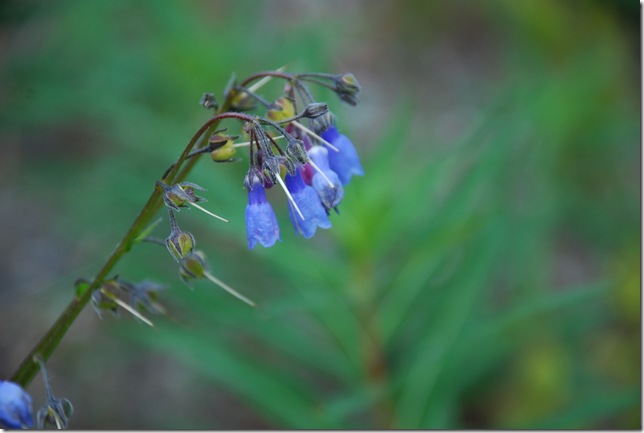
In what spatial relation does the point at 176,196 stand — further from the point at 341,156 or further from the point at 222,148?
the point at 341,156

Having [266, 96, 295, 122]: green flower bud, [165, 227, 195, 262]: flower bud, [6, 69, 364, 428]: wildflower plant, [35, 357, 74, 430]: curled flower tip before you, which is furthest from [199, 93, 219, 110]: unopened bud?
[35, 357, 74, 430]: curled flower tip

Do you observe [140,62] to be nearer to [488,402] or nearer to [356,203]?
[356,203]

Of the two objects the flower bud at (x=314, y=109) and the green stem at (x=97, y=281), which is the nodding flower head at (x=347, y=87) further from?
the green stem at (x=97, y=281)

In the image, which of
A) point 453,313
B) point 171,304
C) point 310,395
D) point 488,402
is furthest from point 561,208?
point 171,304

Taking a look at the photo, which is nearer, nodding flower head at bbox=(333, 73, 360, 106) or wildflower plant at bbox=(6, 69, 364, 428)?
wildflower plant at bbox=(6, 69, 364, 428)

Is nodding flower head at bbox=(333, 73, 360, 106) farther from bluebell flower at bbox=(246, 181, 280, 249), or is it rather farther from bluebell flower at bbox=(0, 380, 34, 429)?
bluebell flower at bbox=(0, 380, 34, 429)
